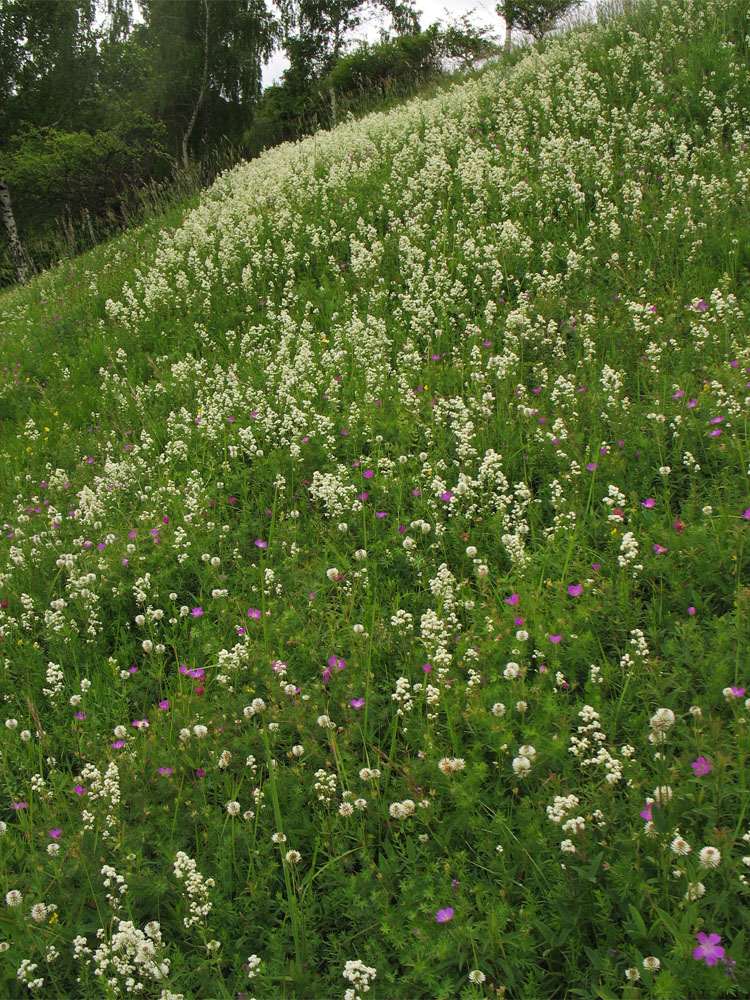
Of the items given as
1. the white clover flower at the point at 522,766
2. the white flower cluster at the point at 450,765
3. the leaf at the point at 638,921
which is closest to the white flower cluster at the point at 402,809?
the white flower cluster at the point at 450,765

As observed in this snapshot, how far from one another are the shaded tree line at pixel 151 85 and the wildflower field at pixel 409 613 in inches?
563

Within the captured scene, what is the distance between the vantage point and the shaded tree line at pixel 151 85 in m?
23.5

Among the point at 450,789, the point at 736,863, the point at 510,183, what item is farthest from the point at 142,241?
the point at 736,863

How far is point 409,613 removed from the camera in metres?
3.29

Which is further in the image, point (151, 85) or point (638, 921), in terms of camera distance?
point (151, 85)

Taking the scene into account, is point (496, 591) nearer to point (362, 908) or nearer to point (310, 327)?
point (362, 908)

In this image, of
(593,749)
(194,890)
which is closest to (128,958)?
(194,890)

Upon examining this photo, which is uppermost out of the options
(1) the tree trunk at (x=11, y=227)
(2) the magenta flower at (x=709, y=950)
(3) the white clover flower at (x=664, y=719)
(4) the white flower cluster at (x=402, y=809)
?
(1) the tree trunk at (x=11, y=227)

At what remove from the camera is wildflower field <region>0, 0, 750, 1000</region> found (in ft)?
6.91

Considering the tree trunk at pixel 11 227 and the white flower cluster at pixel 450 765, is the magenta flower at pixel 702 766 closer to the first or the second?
the white flower cluster at pixel 450 765

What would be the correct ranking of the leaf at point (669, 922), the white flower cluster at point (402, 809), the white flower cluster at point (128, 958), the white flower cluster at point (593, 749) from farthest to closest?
the white flower cluster at point (402, 809) → the white flower cluster at point (593, 749) → the white flower cluster at point (128, 958) → the leaf at point (669, 922)

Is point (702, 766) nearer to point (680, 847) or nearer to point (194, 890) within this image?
point (680, 847)

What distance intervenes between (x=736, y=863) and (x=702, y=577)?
1394 millimetres

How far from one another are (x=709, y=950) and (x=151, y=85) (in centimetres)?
3619
